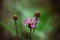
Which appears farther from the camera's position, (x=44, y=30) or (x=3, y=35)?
Answer: (x=3, y=35)

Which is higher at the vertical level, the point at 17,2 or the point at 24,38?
the point at 17,2

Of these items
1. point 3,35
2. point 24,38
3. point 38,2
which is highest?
point 38,2

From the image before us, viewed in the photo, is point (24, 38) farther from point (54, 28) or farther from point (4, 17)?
point (4, 17)

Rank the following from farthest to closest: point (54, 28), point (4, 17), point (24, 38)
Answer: point (4, 17) → point (54, 28) → point (24, 38)

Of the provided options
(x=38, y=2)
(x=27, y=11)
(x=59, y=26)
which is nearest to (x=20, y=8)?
(x=27, y=11)

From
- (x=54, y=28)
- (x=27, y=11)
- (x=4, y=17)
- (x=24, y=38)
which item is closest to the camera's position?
(x=24, y=38)

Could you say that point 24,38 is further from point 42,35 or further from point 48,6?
point 48,6

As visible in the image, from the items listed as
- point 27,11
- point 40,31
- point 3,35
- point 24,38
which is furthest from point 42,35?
point 3,35
